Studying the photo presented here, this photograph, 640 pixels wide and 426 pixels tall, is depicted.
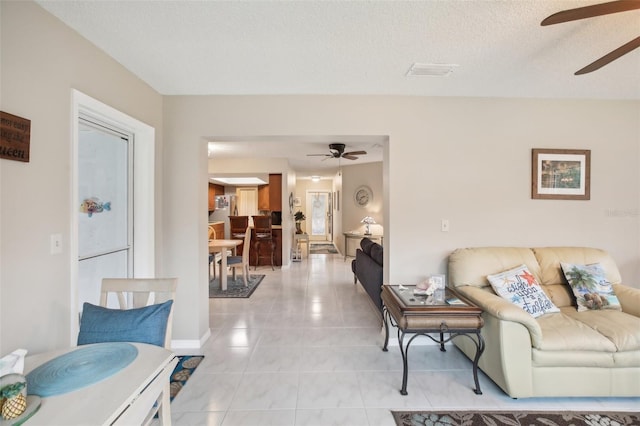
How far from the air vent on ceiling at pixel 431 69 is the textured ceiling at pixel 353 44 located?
0.05m

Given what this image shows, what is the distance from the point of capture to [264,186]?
6988 mm

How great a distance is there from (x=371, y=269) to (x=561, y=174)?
7.65ft

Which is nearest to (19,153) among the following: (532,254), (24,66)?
(24,66)

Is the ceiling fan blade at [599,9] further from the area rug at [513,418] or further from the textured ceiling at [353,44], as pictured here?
the area rug at [513,418]

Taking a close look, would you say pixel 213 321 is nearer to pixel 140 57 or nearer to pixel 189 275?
pixel 189 275

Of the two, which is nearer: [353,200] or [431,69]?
[431,69]

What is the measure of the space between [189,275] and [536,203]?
3.72 meters

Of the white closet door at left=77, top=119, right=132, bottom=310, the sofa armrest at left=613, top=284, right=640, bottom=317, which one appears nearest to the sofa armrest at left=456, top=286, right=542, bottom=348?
the sofa armrest at left=613, top=284, right=640, bottom=317

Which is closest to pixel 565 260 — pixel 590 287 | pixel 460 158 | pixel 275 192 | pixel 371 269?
pixel 590 287

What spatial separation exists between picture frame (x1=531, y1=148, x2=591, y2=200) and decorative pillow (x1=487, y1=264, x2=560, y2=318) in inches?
37.9

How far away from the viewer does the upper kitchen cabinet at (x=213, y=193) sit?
7.95 metres

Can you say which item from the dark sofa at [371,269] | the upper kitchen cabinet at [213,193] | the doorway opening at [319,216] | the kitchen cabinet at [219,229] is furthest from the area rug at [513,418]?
the doorway opening at [319,216]

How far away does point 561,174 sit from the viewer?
9.29 feet

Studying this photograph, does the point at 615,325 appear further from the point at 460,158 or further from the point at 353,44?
the point at 353,44
